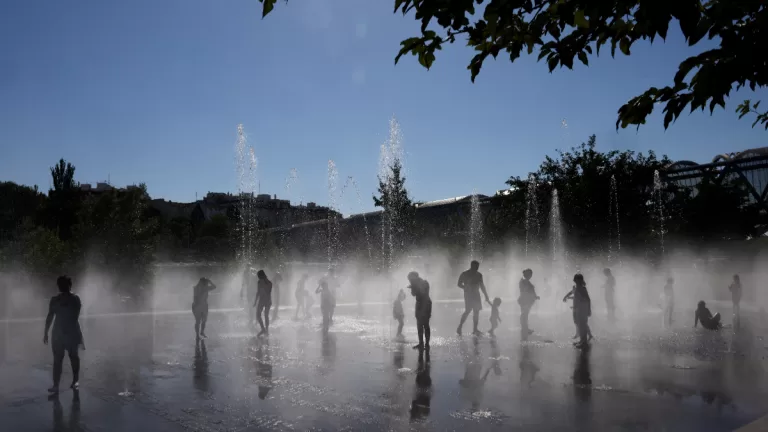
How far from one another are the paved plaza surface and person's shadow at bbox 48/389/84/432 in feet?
0.08

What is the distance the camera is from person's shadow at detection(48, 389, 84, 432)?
21.1 feet

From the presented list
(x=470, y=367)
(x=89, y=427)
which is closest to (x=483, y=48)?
(x=89, y=427)

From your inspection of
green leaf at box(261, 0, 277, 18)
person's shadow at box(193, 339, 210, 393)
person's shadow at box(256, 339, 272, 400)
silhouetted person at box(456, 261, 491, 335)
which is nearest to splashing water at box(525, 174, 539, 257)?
silhouetted person at box(456, 261, 491, 335)

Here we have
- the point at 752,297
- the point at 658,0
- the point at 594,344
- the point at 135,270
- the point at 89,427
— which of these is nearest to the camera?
the point at 658,0

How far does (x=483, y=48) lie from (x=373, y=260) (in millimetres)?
33336

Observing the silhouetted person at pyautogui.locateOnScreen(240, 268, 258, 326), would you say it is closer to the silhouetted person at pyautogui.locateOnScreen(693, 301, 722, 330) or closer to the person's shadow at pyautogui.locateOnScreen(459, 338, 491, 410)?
the person's shadow at pyautogui.locateOnScreen(459, 338, 491, 410)

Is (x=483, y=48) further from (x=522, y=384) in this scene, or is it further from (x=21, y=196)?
(x=21, y=196)

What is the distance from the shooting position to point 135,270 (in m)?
26.0

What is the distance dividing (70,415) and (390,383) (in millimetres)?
4244

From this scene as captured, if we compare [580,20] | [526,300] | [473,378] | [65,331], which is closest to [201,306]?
[65,331]

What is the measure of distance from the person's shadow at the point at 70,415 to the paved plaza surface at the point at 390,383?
25mm

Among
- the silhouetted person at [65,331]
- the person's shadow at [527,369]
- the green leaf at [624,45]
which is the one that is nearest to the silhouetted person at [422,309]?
the person's shadow at [527,369]

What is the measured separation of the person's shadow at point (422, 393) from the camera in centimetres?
697

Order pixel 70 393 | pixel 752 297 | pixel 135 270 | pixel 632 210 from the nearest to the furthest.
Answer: pixel 70 393, pixel 135 270, pixel 752 297, pixel 632 210
